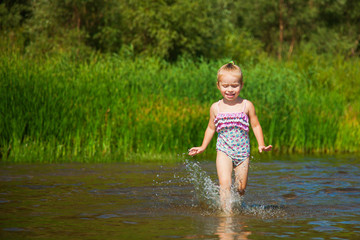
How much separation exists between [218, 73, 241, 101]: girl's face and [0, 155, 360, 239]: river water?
3.98ft

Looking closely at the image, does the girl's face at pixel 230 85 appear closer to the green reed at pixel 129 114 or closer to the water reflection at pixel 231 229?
the water reflection at pixel 231 229

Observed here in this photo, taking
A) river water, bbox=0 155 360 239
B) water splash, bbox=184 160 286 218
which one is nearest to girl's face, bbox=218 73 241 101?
water splash, bbox=184 160 286 218

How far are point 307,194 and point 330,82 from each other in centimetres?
1301

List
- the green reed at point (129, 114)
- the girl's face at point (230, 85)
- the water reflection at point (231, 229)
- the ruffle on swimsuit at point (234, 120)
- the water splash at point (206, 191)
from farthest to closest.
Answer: the green reed at point (129, 114) → the water splash at point (206, 191) → the ruffle on swimsuit at point (234, 120) → the girl's face at point (230, 85) → the water reflection at point (231, 229)

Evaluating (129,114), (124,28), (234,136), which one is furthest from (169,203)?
(124,28)

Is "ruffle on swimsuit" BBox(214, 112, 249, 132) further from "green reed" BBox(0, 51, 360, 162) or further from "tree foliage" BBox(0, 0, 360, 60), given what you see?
"tree foliage" BBox(0, 0, 360, 60)

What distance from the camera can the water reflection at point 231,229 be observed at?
18.1 feet

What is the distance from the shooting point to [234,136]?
7176 millimetres

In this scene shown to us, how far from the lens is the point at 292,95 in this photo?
622 inches

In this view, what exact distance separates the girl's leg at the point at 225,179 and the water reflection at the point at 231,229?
32cm

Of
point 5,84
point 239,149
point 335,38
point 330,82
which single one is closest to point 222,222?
point 239,149

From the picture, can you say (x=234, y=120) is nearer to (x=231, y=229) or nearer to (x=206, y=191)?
(x=206, y=191)

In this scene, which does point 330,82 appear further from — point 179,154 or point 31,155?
point 31,155

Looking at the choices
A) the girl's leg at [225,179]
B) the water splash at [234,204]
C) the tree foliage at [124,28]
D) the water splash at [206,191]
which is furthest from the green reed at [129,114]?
the tree foliage at [124,28]
